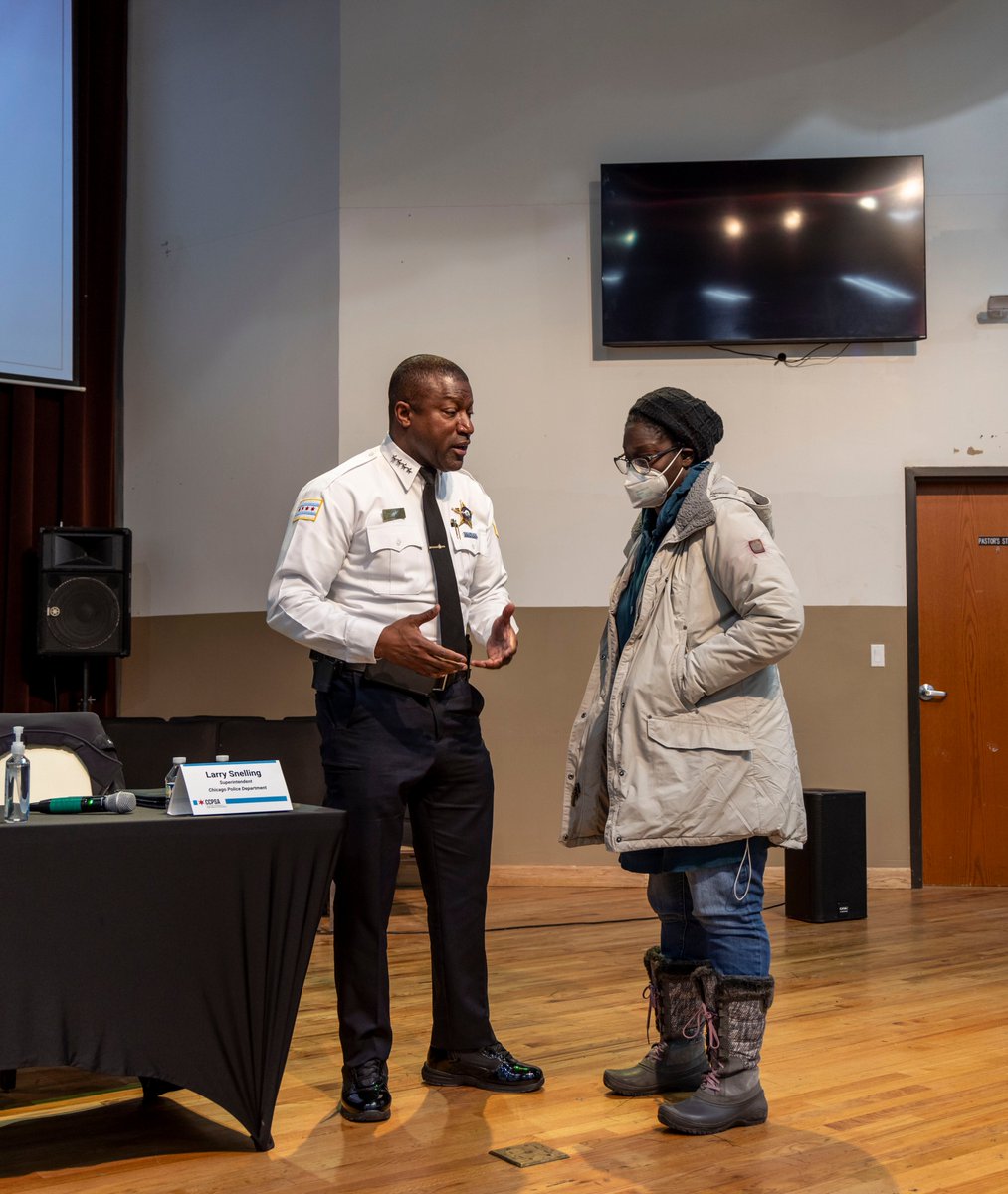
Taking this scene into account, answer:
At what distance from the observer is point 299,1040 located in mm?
3275

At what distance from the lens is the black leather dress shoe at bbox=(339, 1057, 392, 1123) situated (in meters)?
2.59

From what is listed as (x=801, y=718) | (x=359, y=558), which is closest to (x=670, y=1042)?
(x=359, y=558)

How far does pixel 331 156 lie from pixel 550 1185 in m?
5.30

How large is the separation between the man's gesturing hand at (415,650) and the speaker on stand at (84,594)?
12.8 feet

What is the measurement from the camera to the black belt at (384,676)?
105 inches

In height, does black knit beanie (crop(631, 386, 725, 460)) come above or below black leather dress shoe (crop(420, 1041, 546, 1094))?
above

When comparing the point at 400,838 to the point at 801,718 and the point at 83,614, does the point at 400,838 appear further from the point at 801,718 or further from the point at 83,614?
the point at 83,614

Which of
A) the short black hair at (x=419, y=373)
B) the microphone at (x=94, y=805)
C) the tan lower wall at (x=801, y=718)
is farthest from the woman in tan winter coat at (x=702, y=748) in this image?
the tan lower wall at (x=801, y=718)

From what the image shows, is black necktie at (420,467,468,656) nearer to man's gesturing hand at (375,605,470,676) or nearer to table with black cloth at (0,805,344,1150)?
man's gesturing hand at (375,605,470,676)

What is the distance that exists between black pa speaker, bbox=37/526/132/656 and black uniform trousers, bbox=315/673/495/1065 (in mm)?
3684

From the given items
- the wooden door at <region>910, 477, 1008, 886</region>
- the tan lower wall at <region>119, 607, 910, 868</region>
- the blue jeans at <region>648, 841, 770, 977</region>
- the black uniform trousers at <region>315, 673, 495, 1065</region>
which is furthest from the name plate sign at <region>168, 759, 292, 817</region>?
the wooden door at <region>910, 477, 1008, 886</region>

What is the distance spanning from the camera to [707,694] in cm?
253

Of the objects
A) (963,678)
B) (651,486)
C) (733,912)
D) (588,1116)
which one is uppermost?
(651,486)

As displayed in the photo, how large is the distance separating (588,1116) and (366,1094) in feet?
1.54
